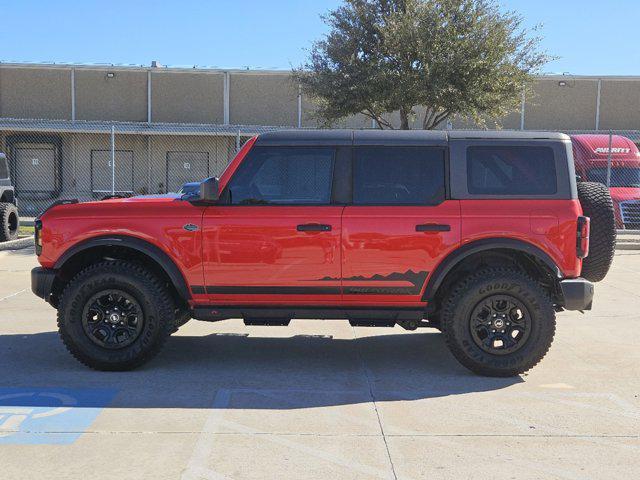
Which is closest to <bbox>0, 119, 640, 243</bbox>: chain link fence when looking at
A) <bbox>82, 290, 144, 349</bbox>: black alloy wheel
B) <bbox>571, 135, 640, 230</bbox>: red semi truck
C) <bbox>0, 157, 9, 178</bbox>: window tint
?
<bbox>571, 135, 640, 230</bbox>: red semi truck

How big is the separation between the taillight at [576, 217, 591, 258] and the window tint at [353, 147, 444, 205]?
1.11 m

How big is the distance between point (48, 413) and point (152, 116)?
2390 cm

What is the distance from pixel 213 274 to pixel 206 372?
82cm

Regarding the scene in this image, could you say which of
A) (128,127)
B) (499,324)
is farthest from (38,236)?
(128,127)

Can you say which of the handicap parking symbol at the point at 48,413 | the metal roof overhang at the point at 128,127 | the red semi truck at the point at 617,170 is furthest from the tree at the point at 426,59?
the handicap parking symbol at the point at 48,413

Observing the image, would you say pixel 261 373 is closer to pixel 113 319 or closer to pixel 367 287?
pixel 367 287

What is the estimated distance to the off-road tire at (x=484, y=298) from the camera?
5410 millimetres

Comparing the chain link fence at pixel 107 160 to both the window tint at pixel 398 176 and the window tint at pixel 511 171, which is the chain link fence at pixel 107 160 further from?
the window tint at pixel 511 171

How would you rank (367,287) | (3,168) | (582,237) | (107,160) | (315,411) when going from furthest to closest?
(107,160)
(3,168)
(367,287)
(582,237)
(315,411)

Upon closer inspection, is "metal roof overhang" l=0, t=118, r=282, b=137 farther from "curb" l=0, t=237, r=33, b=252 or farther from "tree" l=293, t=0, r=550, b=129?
"curb" l=0, t=237, r=33, b=252

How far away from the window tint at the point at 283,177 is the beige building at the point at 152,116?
794 inches

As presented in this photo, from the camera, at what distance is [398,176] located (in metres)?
5.55

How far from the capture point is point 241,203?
18.1ft

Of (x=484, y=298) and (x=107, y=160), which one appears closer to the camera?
(x=484, y=298)
